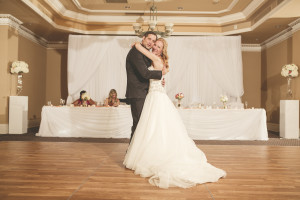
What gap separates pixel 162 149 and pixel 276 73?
6889 millimetres

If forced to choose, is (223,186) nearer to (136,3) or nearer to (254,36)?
(136,3)

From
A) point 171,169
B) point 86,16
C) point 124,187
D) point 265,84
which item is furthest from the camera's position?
point 265,84

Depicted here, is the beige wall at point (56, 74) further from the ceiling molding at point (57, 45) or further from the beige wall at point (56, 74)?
the ceiling molding at point (57, 45)

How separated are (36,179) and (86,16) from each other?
625 cm

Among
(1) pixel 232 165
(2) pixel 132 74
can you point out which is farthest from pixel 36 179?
(1) pixel 232 165

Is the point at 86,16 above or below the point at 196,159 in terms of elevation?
above

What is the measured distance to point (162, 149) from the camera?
2732mm

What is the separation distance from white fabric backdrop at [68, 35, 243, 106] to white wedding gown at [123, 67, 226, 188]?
521cm

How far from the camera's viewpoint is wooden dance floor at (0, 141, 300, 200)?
2.10m

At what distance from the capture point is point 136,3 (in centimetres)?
687

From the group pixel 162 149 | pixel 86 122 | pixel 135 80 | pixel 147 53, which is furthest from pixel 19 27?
pixel 162 149

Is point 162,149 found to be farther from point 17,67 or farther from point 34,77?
point 34,77

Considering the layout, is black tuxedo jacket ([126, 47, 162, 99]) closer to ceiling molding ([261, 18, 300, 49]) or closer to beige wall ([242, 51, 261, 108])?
ceiling molding ([261, 18, 300, 49])

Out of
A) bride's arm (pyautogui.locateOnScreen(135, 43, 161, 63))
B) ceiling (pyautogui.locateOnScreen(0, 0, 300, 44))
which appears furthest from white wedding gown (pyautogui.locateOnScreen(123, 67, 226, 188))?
ceiling (pyautogui.locateOnScreen(0, 0, 300, 44))
